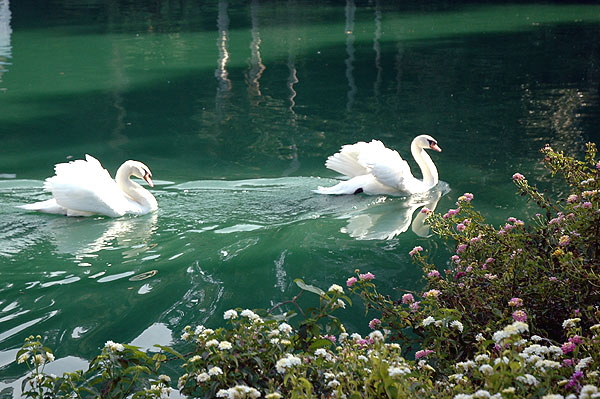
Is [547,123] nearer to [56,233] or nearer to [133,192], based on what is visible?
[133,192]

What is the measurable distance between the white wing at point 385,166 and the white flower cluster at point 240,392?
474 cm

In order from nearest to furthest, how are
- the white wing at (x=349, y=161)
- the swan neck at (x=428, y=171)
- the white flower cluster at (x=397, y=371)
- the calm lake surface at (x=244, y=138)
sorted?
the white flower cluster at (x=397, y=371)
the calm lake surface at (x=244, y=138)
the white wing at (x=349, y=161)
the swan neck at (x=428, y=171)

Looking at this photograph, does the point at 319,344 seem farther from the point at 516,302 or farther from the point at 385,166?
the point at 385,166

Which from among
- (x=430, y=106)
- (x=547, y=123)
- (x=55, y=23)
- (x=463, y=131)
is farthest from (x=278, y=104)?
(x=55, y=23)

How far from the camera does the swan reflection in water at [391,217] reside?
7352mm

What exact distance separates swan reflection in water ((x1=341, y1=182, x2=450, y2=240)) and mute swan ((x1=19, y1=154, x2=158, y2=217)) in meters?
1.81

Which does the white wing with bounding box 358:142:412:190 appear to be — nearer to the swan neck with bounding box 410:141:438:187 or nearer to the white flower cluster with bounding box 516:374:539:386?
the swan neck with bounding box 410:141:438:187

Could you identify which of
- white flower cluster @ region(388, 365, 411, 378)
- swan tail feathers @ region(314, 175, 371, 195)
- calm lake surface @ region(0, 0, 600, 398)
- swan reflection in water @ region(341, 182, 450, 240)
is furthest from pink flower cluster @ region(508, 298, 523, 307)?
swan tail feathers @ region(314, 175, 371, 195)

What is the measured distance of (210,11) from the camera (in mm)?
24156

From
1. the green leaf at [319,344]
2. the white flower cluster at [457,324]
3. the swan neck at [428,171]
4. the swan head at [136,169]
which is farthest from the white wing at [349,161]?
the green leaf at [319,344]

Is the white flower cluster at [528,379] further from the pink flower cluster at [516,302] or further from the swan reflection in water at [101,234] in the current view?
the swan reflection in water at [101,234]

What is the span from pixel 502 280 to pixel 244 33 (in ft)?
52.5

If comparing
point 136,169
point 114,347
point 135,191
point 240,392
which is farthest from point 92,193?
point 240,392

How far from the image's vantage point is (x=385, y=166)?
780 cm
